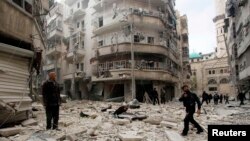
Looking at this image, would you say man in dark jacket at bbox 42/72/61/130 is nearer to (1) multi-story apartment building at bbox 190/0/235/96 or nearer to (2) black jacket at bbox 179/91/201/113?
(2) black jacket at bbox 179/91/201/113

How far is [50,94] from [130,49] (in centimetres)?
2271

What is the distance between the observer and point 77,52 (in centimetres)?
3759

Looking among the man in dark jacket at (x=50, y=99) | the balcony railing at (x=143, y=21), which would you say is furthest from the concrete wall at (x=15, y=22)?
the balcony railing at (x=143, y=21)

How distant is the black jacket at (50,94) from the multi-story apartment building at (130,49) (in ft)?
68.6

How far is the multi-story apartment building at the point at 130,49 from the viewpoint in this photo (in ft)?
99.9

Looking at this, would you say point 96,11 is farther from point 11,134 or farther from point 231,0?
point 11,134

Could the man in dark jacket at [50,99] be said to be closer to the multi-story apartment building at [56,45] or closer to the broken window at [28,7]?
the broken window at [28,7]

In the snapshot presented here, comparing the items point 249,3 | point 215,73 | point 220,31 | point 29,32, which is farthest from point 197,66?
point 29,32

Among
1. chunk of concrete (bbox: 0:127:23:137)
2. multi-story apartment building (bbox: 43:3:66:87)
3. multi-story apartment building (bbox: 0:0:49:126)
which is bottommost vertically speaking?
chunk of concrete (bbox: 0:127:23:137)

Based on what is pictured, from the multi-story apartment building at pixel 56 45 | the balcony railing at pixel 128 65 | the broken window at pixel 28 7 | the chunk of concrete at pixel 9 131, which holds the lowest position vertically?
the chunk of concrete at pixel 9 131

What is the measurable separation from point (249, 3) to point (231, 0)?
41.1ft

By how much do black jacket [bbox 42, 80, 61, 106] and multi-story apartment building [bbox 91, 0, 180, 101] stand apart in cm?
2091

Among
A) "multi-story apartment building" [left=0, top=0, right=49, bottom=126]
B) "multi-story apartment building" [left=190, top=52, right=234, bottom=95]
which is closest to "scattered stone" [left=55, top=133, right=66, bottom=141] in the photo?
"multi-story apartment building" [left=0, top=0, right=49, bottom=126]

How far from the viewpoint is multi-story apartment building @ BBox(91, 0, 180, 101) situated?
30.5 meters
